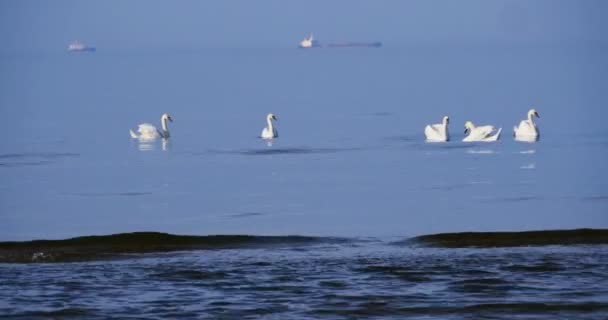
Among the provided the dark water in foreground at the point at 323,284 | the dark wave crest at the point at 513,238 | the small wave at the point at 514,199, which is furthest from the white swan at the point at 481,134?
the dark water in foreground at the point at 323,284

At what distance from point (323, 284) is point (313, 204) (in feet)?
20.9

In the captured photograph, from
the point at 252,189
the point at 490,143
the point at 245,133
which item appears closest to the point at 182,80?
the point at 245,133

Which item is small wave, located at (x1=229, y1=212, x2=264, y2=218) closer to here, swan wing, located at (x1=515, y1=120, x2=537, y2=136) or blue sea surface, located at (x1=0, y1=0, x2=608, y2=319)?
blue sea surface, located at (x1=0, y1=0, x2=608, y2=319)

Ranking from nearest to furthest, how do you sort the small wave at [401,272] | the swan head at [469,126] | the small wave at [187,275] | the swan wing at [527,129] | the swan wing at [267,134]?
the small wave at [401,272] → the small wave at [187,275] → the swan wing at [527,129] → the swan head at [469,126] → the swan wing at [267,134]

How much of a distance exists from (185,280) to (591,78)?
45.8 m

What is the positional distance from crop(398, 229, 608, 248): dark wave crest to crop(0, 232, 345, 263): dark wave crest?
109cm

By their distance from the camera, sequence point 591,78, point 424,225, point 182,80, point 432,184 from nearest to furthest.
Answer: point 424,225 → point 432,184 → point 591,78 → point 182,80

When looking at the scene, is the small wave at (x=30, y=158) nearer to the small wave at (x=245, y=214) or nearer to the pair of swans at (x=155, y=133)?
the pair of swans at (x=155, y=133)

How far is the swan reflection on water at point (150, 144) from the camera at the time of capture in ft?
93.2

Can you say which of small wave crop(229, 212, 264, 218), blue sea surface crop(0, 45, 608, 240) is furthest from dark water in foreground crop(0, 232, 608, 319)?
small wave crop(229, 212, 264, 218)

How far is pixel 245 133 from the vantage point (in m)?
31.5

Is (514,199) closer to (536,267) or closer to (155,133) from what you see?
(536,267)

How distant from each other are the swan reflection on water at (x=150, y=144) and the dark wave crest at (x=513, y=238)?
13.6m

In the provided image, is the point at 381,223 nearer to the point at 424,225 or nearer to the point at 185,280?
the point at 424,225
